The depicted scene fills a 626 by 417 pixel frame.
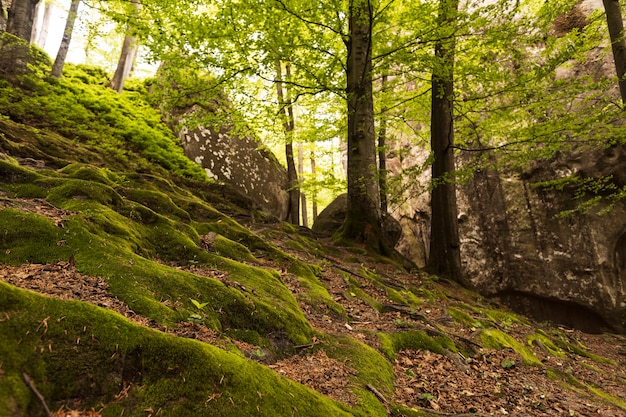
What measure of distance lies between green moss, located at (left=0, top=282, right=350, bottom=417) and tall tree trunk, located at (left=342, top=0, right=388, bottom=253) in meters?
6.90

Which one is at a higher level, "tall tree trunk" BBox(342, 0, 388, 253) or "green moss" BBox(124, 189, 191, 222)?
"tall tree trunk" BBox(342, 0, 388, 253)

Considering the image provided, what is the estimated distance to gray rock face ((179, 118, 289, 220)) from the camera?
40.8 feet

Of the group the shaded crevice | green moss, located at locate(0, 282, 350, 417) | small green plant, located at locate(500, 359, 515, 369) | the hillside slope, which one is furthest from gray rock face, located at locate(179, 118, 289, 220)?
the shaded crevice

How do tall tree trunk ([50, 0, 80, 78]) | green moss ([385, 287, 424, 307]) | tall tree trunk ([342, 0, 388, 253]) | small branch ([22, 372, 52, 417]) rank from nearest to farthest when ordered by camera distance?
small branch ([22, 372, 52, 417]), green moss ([385, 287, 424, 307]), tall tree trunk ([342, 0, 388, 253]), tall tree trunk ([50, 0, 80, 78])

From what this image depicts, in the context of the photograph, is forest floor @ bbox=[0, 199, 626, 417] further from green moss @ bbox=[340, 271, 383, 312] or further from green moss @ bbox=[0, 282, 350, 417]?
green moss @ bbox=[0, 282, 350, 417]

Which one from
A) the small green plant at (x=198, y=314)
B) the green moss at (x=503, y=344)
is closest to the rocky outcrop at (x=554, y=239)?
the green moss at (x=503, y=344)

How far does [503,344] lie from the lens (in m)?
5.84

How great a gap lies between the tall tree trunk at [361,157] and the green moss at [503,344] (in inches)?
142

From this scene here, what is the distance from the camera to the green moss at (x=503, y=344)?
220 inches

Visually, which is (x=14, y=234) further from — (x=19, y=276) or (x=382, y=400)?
(x=382, y=400)

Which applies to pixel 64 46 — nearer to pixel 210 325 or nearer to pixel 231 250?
pixel 231 250

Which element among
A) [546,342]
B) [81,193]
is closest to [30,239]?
[81,193]

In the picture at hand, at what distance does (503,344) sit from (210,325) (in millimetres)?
5065

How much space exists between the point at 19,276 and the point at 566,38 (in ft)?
41.4
